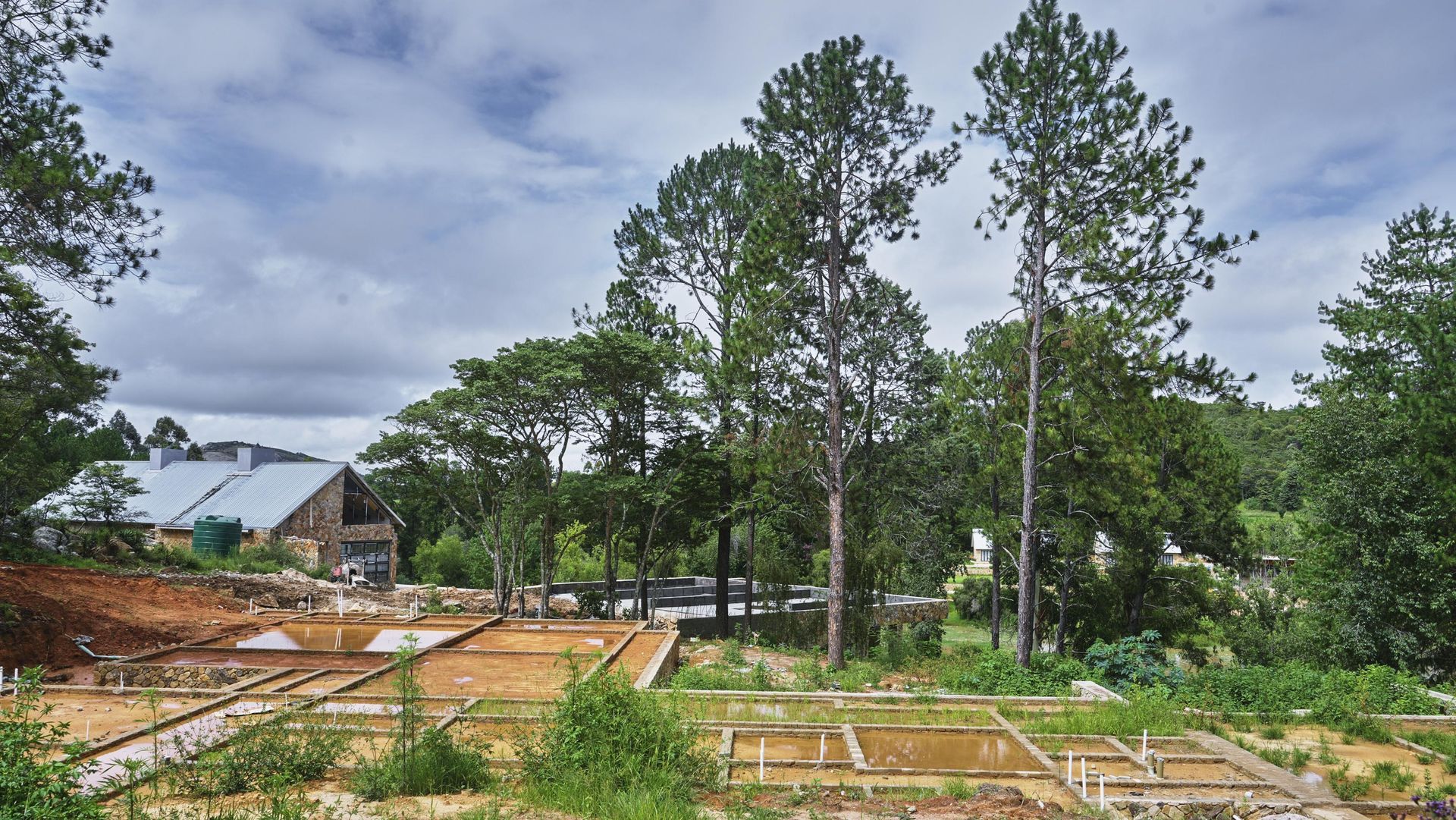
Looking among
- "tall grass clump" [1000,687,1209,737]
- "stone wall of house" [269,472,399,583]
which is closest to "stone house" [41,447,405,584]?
"stone wall of house" [269,472,399,583]

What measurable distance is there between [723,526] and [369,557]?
59.2ft

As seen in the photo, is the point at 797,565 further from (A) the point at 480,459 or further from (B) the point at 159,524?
(B) the point at 159,524

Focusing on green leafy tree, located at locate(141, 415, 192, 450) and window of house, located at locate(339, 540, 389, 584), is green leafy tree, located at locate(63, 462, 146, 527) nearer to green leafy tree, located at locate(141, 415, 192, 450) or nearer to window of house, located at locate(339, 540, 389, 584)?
window of house, located at locate(339, 540, 389, 584)

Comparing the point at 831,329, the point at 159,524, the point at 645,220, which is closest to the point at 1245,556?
the point at 831,329

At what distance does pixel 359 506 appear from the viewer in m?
32.5

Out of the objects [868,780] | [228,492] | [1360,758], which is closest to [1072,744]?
[868,780]

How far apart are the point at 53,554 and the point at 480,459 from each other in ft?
37.8

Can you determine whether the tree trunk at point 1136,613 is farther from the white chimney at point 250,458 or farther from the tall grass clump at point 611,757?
the white chimney at point 250,458

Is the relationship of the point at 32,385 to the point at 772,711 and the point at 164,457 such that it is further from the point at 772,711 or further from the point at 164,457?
the point at 772,711

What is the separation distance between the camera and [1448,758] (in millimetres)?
8633

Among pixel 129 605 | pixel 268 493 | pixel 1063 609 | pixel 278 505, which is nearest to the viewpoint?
pixel 129 605

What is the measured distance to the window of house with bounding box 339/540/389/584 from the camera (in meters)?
31.8

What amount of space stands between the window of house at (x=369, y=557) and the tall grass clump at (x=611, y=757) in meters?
27.4

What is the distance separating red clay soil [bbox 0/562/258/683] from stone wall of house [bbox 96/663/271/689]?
380mm
